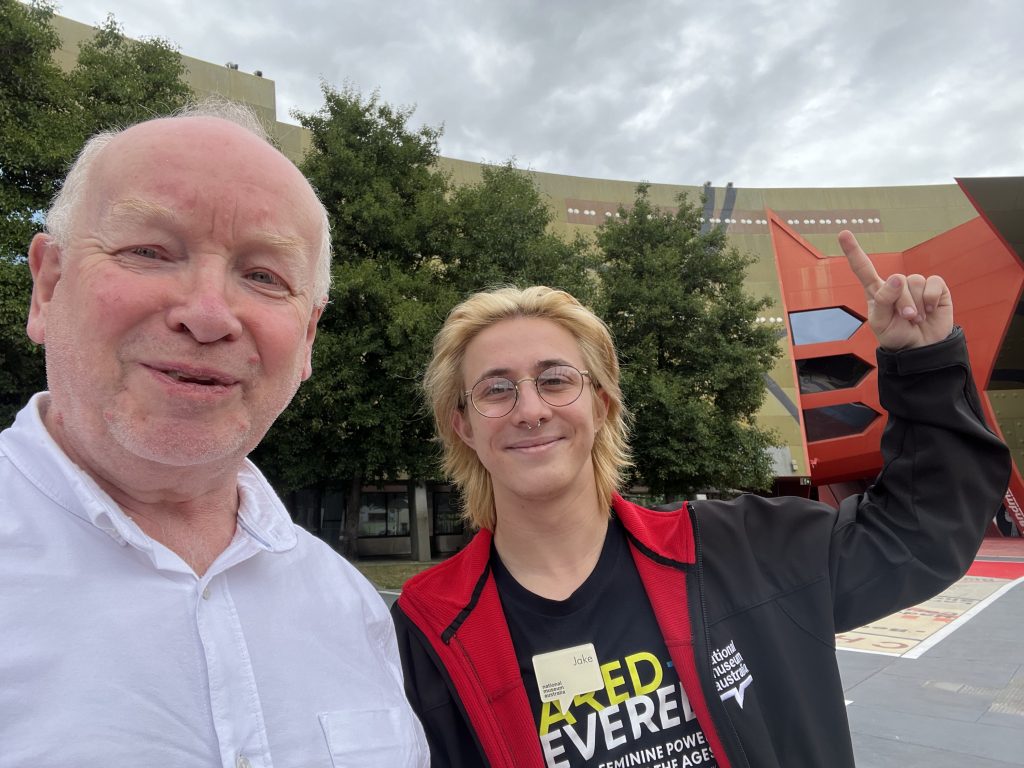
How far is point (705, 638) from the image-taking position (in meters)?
1.65

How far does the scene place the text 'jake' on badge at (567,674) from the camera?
1624 mm

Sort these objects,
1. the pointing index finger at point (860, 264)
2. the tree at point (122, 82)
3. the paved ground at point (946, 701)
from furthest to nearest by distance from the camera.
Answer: the tree at point (122, 82) < the paved ground at point (946, 701) < the pointing index finger at point (860, 264)

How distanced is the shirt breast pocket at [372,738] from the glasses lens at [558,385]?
96 cm

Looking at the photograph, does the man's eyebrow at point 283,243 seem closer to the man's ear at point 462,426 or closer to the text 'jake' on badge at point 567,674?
the man's ear at point 462,426

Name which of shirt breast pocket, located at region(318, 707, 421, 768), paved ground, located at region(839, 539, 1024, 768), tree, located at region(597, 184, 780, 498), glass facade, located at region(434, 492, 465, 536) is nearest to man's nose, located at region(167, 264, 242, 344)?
shirt breast pocket, located at region(318, 707, 421, 768)

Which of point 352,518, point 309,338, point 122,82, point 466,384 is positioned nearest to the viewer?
point 309,338

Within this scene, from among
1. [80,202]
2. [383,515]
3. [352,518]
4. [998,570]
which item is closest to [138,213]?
[80,202]

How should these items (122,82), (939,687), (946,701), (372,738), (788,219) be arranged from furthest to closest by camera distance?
(788,219) → (122,82) → (939,687) → (946,701) → (372,738)

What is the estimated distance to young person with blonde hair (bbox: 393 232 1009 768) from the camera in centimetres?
160

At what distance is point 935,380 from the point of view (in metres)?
1.78

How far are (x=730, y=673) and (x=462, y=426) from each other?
1.15 metres

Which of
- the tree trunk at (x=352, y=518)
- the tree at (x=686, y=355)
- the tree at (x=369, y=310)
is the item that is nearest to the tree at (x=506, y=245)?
the tree at (x=369, y=310)

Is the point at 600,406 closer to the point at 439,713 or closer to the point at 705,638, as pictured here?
the point at 705,638

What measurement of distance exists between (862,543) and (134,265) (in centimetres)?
196
